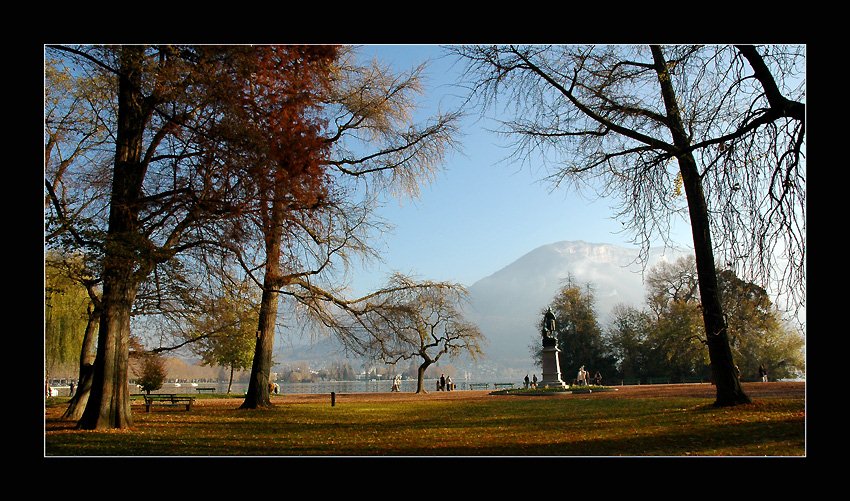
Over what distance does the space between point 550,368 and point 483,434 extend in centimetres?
1295

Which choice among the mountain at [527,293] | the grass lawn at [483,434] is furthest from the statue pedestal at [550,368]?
the grass lawn at [483,434]

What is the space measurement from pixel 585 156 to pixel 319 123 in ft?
14.1

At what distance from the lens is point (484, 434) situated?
8211 mm

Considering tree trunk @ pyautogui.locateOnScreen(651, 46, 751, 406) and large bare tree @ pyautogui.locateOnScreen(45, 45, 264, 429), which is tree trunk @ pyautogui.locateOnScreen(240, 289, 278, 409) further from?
tree trunk @ pyautogui.locateOnScreen(651, 46, 751, 406)

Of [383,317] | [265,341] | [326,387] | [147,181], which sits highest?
[147,181]

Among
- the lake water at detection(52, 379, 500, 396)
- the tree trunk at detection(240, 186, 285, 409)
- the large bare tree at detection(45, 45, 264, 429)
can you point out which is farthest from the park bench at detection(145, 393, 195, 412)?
the lake water at detection(52, 379, 500, 396)

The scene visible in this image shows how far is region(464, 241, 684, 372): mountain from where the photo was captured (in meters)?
16.4

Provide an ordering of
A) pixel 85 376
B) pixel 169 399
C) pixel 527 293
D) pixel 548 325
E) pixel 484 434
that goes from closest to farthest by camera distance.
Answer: pixel 484 434 → pixel 85 376 → pixel 169 399 → pixel 527 293 → pixel 548 325

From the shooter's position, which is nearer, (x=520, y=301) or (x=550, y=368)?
(x=520, y=301)

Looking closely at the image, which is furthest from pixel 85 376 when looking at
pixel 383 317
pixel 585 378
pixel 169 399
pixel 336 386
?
pixel 585 378

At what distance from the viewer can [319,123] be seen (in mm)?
10156

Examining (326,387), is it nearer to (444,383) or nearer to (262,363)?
(262,363)

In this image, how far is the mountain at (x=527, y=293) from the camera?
53.9 ft

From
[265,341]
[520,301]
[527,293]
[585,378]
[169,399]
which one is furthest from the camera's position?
[585,378]
